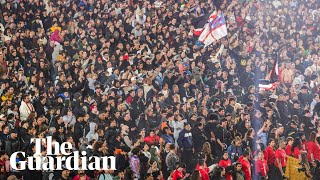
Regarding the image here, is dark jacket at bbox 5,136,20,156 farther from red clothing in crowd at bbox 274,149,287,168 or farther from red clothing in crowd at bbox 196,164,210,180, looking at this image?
red clothing in crowd at bbox 274,149,287,168

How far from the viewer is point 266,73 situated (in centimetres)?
1852

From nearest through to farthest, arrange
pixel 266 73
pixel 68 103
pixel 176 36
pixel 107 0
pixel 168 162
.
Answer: pixel 168 162
pixel 68 103
pixel 266 73
pixel 176 36
pixel 107 0

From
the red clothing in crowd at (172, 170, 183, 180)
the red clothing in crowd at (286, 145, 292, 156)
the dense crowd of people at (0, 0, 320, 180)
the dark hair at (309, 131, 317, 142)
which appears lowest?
the red clothing in crowd at (172, 170, 183, 180)

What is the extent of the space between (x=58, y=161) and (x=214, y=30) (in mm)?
8230

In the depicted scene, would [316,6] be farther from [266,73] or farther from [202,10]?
[266,73]

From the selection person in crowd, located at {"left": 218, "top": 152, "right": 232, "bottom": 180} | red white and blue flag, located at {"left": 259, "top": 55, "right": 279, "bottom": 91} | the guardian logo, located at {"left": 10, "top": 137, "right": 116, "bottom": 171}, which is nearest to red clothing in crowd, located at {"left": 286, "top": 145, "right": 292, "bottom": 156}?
person in crowd, located at {"left": 218, "top": 152, "right": 232, "bottom": 180}

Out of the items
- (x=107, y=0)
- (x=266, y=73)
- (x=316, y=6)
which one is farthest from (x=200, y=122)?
(x=316, y=6)

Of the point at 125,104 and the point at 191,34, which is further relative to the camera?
the point at 191,34

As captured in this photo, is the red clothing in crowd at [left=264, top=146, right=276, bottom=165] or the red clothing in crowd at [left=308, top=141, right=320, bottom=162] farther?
the red clothing in crowd at [left=308, top=141, right=320, bottom=162]

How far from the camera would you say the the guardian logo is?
1321 cm

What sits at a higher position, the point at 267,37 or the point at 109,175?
the point at 267,37

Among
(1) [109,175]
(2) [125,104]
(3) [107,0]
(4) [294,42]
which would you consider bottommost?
(1) [109,175]

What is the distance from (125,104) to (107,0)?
21.3 ft

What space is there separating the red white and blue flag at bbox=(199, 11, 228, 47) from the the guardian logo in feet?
24.1
